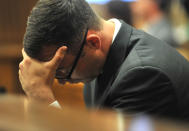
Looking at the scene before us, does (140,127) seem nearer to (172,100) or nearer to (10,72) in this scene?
(172,100)

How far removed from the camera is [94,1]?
4.68 meters

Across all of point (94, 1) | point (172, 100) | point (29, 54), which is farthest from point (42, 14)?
point (94, 1)

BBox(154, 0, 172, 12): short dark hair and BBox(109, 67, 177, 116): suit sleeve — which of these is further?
BBox(154, 0, 172, 12): short dark hair

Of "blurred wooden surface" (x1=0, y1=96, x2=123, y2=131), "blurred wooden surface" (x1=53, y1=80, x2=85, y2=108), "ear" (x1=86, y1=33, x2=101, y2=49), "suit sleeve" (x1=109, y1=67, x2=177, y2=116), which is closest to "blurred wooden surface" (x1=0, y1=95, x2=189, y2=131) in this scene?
"blurred wooden surface" (x1=0, y1=96, x2=123, y2=131)

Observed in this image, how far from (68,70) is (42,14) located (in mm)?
283

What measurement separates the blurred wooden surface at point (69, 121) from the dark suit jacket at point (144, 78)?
712 millimetres

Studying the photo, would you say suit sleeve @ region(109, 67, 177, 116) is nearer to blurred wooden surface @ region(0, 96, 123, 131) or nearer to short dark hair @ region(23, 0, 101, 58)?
short dark hair @ region(23, 0, 101, 58)

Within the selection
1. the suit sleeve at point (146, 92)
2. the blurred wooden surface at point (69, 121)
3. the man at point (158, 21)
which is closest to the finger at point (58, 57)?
the suit sleeve at point (146, 92)

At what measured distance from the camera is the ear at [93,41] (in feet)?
4.58

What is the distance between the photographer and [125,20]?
3727 millimetres

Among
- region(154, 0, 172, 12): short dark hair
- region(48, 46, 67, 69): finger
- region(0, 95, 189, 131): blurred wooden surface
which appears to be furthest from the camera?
region(154, 0, 172, 12): short dark hair

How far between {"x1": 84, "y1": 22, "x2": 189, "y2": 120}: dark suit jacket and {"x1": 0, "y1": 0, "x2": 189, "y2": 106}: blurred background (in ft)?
5.89

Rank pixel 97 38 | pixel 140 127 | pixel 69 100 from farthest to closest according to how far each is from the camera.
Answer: pixel 69 100, pixel 97 38, pixel 140 127

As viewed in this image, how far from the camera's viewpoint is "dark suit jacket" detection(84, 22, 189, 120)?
123 cm
